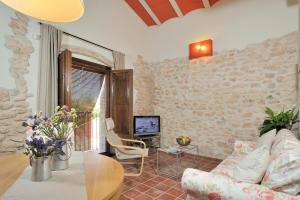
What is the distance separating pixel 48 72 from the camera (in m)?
2.94

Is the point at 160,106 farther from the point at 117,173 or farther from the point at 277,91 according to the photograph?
the point at 117,173

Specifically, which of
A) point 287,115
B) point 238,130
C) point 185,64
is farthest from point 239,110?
point 185,64

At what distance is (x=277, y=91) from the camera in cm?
342

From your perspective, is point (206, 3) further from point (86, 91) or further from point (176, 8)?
point (86, 91)

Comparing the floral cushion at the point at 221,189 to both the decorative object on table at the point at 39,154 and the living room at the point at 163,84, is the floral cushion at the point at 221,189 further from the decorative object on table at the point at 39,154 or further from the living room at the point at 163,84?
the decorative object on table at the point at 39,154

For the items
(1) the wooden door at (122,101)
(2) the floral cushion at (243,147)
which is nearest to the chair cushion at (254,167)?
(2) the floral cushion at (243,147)

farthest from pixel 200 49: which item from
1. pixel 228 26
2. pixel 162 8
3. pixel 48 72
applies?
pixel 48 72

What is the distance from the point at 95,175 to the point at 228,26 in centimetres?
409

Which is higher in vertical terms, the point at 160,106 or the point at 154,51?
the point at 154,51

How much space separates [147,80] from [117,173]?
161 inches

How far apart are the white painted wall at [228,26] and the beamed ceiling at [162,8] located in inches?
5.3

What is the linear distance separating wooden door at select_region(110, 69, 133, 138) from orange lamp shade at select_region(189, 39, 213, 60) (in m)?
1.63

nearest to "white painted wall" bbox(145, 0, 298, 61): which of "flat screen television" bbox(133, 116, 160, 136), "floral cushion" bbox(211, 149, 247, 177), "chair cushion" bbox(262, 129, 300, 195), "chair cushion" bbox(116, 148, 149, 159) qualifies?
"flat screen television" bbox(133, 116, 160, 136)

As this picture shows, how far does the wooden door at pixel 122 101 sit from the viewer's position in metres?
3.92
